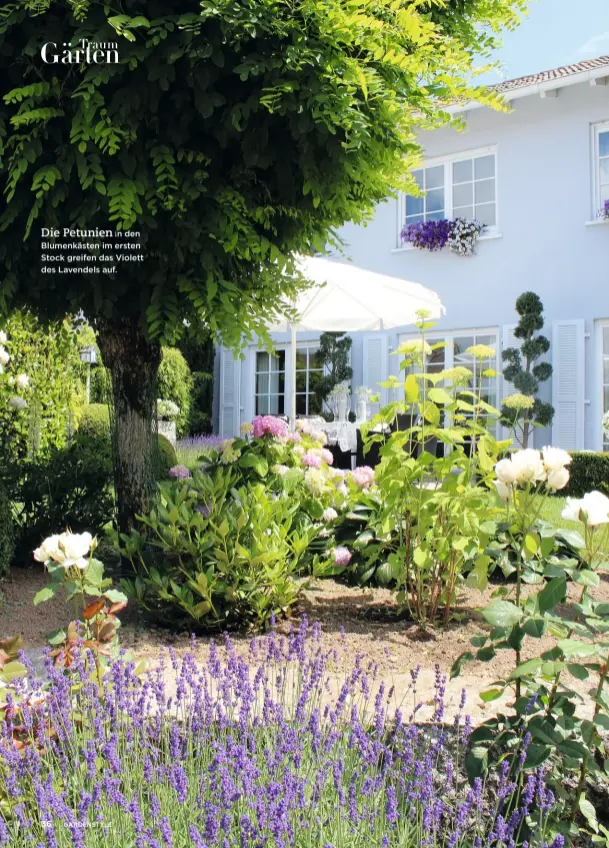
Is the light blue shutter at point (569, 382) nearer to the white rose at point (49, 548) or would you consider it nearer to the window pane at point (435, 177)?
the window pane at point (435, 177)

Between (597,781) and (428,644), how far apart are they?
130 cm

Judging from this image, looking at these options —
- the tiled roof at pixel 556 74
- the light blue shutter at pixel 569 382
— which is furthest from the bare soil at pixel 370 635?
the tiled roof at pixel 556 74

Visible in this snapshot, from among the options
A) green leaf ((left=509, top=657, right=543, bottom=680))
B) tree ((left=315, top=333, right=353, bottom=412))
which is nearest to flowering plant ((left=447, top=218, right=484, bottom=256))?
tree ((left=315, top=333, right=353, bottom=412))

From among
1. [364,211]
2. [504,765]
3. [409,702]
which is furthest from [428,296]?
[504,765]

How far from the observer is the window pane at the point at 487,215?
12.1 m

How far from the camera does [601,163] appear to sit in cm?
1109

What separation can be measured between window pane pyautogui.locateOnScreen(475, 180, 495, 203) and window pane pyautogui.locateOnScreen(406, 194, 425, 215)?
0.92m

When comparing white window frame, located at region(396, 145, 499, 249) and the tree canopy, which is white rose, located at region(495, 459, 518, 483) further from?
white window frame, located at region(396, 145, 499, 249)

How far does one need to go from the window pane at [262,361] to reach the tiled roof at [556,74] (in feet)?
21.1

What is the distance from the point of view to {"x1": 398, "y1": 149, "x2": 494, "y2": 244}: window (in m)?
12.1

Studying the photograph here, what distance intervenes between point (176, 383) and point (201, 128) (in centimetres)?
1056

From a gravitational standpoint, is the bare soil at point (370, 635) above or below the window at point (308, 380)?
below

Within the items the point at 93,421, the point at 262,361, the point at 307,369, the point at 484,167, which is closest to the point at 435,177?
the point at 484,167

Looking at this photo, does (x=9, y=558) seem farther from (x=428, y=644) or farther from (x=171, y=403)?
(x=171, y=403)
